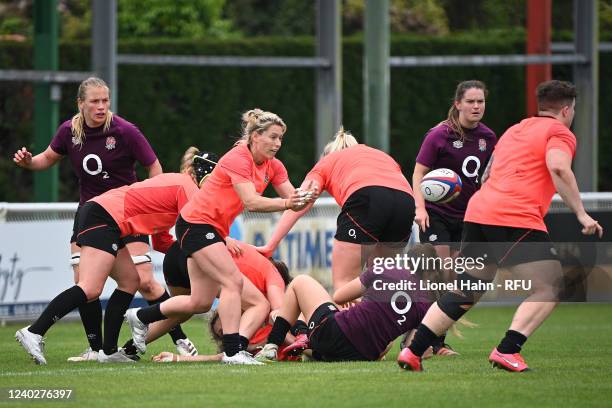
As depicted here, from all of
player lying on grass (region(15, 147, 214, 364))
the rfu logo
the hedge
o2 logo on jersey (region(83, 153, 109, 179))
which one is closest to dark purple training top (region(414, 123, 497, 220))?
player lying on grass (region(15, 147, 214, 364))

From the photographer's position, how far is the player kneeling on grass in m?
9.46

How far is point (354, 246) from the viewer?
398 inches

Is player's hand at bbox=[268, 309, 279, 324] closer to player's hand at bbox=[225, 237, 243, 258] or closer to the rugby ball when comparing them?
player's hand at bbox=[225, 237, 243, 258]

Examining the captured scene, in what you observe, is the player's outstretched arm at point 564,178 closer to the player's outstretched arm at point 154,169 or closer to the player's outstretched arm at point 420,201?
the player's outstretched arm at point 420,201

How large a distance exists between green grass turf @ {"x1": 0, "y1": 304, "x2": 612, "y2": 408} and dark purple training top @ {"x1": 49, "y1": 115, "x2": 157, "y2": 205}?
1386mm

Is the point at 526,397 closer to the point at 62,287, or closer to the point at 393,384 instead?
the point at 393,384

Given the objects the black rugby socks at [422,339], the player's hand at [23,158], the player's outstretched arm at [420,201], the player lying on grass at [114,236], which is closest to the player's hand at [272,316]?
the player lying on grass at [114,236]

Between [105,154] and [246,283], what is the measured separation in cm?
153

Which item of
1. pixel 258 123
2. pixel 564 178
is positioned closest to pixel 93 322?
pixel 258 123

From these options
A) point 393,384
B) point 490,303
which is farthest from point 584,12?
point 393,384

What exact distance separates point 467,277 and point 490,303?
8.08 m

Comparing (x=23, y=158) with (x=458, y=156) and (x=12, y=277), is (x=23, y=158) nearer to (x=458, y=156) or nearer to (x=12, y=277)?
(x=12, y=277)

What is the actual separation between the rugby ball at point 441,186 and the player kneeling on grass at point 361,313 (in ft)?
3.31

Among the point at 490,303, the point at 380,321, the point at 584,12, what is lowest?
the point at 490,303
